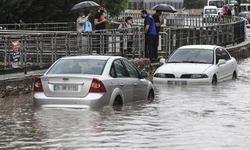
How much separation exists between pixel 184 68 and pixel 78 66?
26.1 ft

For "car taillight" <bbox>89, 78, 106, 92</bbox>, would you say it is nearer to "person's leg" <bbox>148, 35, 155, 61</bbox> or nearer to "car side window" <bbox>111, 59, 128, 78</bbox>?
"car side window" <bbox>111, 59, 128, 78</bbox>

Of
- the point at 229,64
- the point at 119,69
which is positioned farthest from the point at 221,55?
the point at 119,69

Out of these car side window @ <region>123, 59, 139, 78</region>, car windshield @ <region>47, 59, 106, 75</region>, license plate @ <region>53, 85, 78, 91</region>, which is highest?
car windshield @ <region>47, 59, 106, 75</region>

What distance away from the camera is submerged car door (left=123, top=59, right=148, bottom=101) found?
1639cm

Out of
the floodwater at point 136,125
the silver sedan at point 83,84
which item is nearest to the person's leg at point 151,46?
the floodwater at point 136,125

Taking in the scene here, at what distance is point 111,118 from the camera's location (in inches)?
559

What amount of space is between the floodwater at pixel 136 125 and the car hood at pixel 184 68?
3.50m

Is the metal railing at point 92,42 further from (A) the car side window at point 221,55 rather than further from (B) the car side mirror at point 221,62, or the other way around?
(B) the car side mirror at point 221,62

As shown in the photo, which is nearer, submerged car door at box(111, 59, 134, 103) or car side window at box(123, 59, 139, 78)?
submerged car door at box(111, 59, 134, 103)

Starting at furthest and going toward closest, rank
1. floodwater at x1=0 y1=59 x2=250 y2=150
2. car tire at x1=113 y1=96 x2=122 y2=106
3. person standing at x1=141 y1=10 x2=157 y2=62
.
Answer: person standing at x1=141 y1=10 x2=157 y2=62, car tire at x1=113 y1=96 x2=122 y2=106, floodwater at x1=0 y1=59 x2=250 y2=150

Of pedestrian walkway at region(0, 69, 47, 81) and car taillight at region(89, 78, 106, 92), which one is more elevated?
car taillight at region(89, 78, 106, 92)

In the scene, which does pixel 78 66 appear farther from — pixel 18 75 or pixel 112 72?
pixel 18 75

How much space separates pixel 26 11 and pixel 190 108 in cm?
2701

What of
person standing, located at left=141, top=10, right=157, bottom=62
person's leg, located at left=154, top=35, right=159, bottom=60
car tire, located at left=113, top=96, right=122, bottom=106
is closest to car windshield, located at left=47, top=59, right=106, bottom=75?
car tire, located at left=113, top=96, right=122, bottom=106
